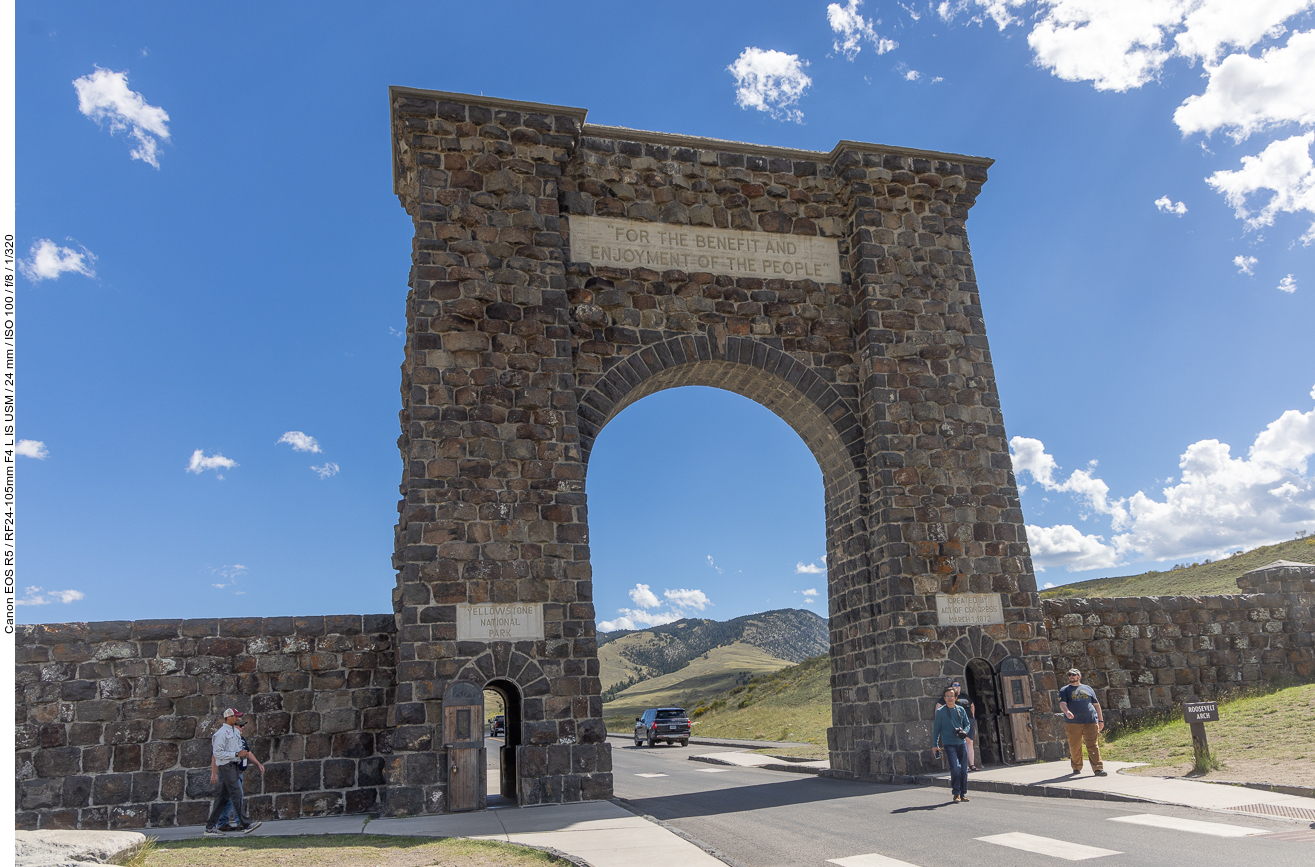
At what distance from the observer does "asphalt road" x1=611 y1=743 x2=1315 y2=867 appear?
6.59 meters

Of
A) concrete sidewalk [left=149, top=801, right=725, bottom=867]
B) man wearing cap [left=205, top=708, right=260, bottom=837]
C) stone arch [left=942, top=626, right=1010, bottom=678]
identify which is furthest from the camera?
stone arch [left=942, top=626, right=1010, bottom=678]

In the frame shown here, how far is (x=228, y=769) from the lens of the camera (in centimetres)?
961

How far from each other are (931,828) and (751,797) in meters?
4.28

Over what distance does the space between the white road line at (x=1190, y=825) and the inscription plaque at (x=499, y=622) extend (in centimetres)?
695

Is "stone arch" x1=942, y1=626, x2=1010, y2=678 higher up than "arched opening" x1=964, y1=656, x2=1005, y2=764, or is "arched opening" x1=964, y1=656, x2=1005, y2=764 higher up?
"stone arch" x1=942, y1=626, x2=1010, y2=678

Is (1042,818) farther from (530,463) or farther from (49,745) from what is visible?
(49,745)

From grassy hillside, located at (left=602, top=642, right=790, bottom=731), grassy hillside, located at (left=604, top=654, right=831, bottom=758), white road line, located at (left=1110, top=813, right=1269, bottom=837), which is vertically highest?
white road line, located at (left=1110, top=813, right=1269, bottom=837)

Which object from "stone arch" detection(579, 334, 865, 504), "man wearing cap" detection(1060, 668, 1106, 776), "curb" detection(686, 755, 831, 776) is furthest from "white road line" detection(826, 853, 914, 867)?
"curb" detection(686, 755, 831, 776)

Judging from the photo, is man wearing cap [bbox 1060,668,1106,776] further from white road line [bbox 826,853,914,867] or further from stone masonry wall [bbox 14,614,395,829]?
stone masonry wall [bbox 14,614,395,829]

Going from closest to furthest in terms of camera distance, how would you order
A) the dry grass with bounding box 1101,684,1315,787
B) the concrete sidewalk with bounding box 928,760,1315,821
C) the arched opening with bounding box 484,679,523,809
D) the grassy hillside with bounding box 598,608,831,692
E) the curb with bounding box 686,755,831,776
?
1. the concrete sidewalk with bounding box 928,760,1315,821
2. the dry grass with bounding box 1101,684,1315,787
3. the arched opening with bounding box 484,679,523,809
4. the curb with bounding box 686,755,831,776
5. the grassy hillside with bounding box 598,608,831,692

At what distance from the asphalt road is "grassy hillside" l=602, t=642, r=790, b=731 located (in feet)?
130

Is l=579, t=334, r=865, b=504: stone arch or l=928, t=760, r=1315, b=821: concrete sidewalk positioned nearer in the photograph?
l=928, t=760, r=1315, b=821: concrete sidewalk

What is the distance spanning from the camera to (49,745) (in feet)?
35.0

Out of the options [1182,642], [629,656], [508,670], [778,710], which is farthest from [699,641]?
[508,670]
